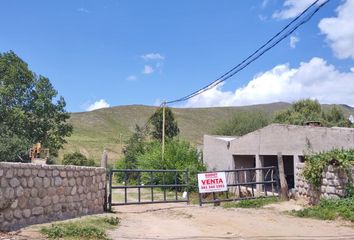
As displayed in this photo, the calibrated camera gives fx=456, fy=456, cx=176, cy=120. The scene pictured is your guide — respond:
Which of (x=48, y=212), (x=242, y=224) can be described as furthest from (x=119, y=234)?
(x=242, y=224)

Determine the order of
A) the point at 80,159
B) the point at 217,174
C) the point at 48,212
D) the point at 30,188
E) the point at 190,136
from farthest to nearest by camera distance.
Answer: the point at 190,136
the point at 80,159
the point at 217,174
the point at 48,212
the point at 30,188

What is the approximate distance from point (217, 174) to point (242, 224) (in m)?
5.11

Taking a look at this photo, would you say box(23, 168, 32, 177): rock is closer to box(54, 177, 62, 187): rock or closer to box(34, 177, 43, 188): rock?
box(34, 177, 43, 188): rock

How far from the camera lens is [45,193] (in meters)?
10.4

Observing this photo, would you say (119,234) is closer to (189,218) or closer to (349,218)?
(189,218)

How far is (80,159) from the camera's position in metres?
43.9

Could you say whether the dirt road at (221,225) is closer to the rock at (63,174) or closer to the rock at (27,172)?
the rock at (63,174)

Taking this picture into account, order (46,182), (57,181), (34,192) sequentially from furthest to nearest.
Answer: (57,181), (46,182), (34,192)

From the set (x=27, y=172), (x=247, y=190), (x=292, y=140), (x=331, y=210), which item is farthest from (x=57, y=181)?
(x=292, y=140)

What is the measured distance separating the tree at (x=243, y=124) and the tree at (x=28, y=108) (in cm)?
2254

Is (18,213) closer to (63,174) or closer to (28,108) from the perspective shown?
(63,174)

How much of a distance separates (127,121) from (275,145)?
82.1 m

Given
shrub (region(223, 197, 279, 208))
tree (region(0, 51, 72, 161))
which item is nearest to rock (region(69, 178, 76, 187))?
shrub (region(223, 197, 279, 208))

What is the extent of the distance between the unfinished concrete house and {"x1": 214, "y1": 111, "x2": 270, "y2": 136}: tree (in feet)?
92.0
